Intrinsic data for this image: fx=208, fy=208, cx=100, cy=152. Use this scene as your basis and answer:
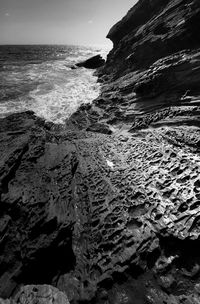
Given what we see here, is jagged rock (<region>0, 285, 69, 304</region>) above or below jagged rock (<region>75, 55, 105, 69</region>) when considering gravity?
below

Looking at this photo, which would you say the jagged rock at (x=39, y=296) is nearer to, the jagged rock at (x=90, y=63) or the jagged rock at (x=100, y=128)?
the jagged rock at (x=100, y=128)

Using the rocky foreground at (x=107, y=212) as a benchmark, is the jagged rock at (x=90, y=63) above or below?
above

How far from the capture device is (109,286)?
14.0 feet

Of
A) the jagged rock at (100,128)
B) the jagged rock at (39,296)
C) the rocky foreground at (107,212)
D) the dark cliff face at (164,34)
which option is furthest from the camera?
the dark cliff face at (164,34)

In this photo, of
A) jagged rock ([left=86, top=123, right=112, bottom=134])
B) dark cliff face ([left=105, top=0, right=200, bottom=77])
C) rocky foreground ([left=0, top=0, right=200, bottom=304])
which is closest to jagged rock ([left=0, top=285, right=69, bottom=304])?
rocky foreground ([left=0, top=0, right=200, bottom=304])

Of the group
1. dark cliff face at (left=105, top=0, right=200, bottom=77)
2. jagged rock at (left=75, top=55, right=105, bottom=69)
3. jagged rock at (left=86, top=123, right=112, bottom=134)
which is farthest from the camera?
jagged rock at (left=75, top=55, right=105, bottom=69)

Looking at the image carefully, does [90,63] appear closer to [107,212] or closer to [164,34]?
[164,34]

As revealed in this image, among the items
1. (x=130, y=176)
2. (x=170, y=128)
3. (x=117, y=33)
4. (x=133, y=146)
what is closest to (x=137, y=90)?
(x=170, y=128)

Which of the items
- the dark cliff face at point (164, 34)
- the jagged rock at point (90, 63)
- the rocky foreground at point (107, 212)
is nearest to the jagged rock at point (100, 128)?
the rocky foreground at point (107, 212)

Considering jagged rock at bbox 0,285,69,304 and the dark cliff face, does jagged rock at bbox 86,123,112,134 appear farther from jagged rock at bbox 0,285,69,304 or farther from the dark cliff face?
the dark cliff face

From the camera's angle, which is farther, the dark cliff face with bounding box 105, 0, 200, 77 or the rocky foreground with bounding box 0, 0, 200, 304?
the dark cliff face with bounding box 105, 0, 200, 77

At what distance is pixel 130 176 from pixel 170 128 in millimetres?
3554

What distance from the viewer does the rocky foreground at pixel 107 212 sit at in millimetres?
4262

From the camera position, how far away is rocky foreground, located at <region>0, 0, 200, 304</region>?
4262mm
